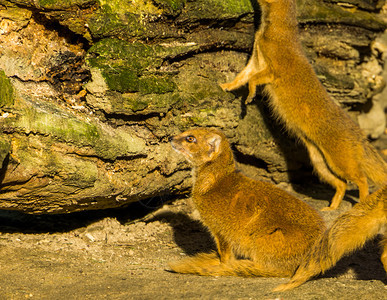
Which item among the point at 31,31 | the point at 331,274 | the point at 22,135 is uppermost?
the point at 31,31

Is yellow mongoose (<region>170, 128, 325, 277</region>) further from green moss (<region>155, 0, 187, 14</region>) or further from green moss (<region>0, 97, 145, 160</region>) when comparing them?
green moss (<region>155, 0, 187, 14</region>)

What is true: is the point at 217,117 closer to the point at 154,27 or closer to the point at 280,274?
the point at 154,27

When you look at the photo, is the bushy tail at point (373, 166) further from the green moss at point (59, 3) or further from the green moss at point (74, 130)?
the green moss at point (59, 3)

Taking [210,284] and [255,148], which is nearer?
[210,284]

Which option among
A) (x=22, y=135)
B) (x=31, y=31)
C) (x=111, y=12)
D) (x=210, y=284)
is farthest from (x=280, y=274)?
(x=31, y=31)

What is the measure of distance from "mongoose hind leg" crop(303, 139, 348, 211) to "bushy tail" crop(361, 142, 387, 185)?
0.37m

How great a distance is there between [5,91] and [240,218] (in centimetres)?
224

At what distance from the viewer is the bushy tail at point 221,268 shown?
4.24m

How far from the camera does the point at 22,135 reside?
416cm

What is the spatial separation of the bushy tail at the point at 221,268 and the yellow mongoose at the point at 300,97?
7.46ft

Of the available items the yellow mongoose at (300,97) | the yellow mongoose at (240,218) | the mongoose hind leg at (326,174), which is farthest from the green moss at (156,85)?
the mongoose hind leg at (326,174)

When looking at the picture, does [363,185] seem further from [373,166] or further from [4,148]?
[4,148]

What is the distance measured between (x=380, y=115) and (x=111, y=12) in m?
5.36

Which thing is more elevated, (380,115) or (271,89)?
(271,89)
